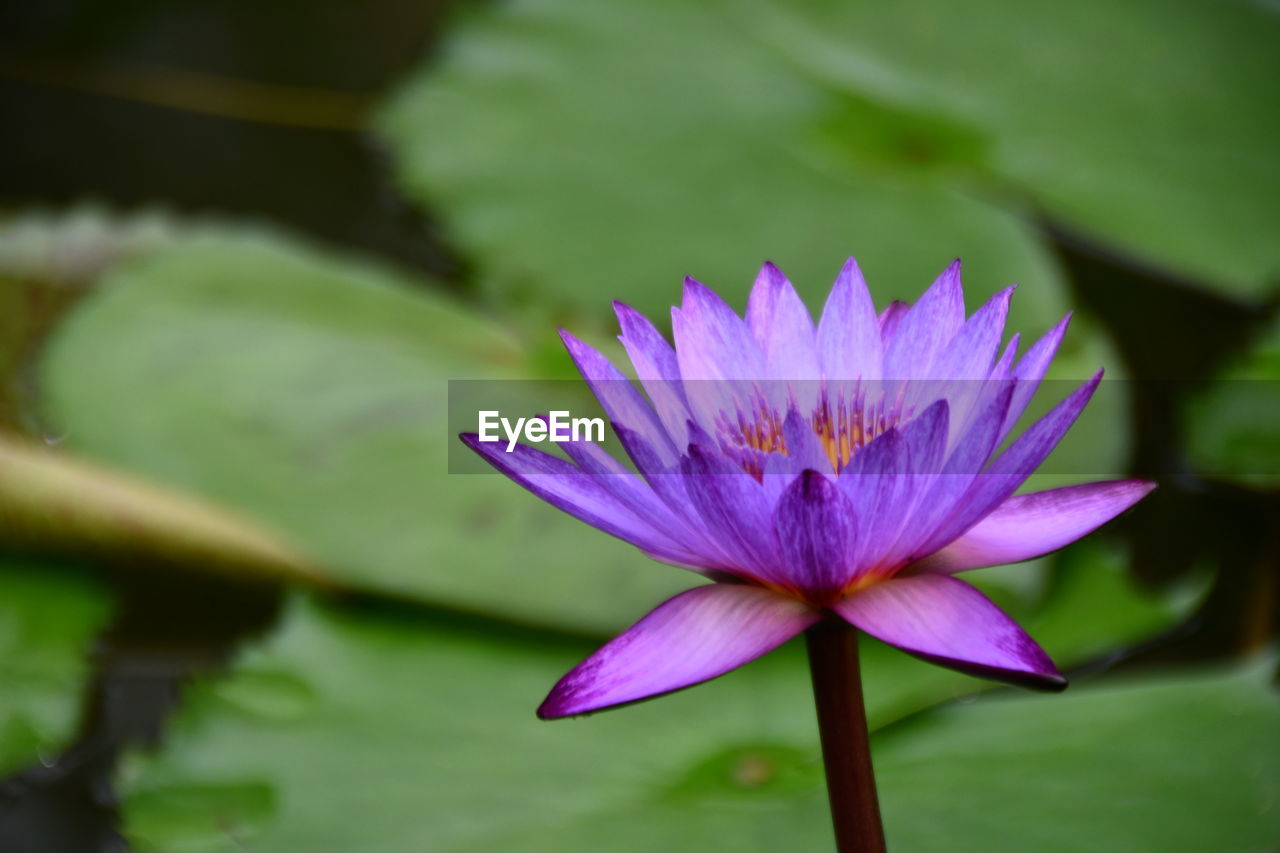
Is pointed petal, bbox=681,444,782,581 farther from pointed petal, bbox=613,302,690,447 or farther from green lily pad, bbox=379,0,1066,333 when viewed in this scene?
green lily pad, bbox=379,0,1066,333

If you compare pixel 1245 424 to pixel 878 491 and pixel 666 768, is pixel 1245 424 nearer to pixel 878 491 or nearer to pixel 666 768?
pixel 666 768

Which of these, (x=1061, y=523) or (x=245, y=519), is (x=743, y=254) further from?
(x=1061, y=523)

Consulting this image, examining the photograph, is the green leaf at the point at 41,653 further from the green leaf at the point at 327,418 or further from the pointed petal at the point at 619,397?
the pointed petal at the point at 619,397

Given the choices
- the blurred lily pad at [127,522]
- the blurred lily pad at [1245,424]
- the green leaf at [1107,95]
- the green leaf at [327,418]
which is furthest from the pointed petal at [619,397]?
the green leaf at [1107,95]

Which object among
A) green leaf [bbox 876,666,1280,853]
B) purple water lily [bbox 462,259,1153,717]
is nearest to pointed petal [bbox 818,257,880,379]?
purple water lily [bbox 462,259,1153,717]

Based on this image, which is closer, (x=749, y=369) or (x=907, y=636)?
(x=907, y=636)

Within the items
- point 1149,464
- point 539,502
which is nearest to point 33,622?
point 539,502
